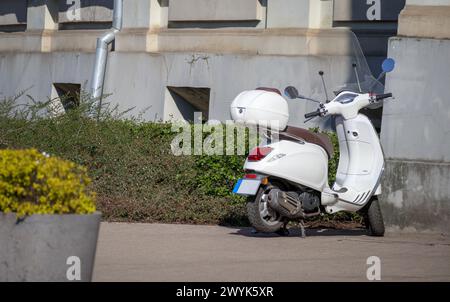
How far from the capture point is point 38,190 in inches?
253

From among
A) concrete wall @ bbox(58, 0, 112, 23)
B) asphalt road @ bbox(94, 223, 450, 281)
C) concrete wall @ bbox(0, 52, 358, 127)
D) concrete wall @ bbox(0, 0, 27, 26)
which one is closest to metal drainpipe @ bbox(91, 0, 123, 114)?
concrete wall @ bbox(0, 52, 358, 127)

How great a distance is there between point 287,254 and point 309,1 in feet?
19.0

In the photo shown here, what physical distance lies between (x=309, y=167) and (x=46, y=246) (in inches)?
172

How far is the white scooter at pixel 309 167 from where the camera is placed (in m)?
10.1

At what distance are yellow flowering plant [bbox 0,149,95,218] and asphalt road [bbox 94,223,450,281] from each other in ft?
3.61

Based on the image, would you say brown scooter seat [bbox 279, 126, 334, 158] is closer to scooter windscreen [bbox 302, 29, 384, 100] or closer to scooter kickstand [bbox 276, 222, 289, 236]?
scooter kickstand [bbox 276, 222, 289, 236]

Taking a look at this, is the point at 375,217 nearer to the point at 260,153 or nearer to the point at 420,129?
the point at 420,129

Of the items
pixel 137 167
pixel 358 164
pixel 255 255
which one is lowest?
pixel 255 255

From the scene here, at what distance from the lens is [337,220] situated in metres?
11.7

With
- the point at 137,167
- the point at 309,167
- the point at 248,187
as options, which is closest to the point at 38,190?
the point at 248,187

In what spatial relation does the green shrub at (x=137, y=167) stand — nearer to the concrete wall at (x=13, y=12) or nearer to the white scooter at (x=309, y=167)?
the white scooter at (x=309, y=167)

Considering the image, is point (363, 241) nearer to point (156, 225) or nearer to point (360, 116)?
point (360, 116)

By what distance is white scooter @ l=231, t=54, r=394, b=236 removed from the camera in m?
10.1
